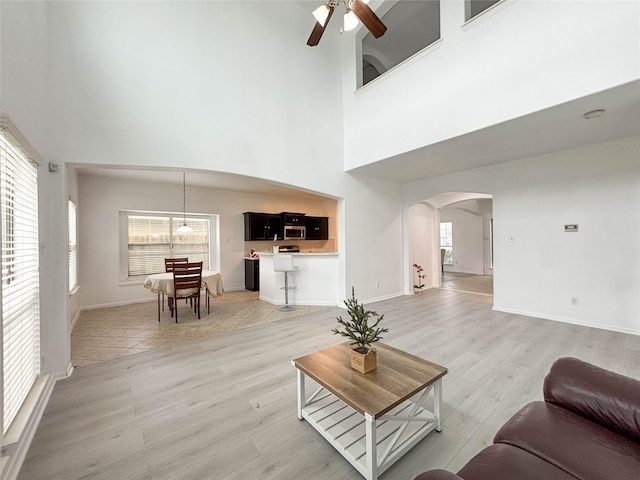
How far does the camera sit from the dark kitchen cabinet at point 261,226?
6.95 meters

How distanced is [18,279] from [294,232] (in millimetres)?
5863

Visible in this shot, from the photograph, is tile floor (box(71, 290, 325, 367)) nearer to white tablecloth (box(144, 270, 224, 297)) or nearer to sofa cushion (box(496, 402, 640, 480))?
white tablecloth (box(144, 270, 224, 297))

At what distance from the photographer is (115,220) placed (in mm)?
5516

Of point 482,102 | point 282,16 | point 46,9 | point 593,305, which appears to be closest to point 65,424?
point 46,9

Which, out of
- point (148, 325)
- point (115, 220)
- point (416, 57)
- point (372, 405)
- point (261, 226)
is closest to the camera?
point (372, 405)

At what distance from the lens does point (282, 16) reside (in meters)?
4.31

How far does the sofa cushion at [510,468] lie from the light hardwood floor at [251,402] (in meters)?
0.58

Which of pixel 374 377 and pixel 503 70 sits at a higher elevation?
pixel 503 70

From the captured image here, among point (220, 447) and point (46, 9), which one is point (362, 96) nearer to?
point (46, 9)

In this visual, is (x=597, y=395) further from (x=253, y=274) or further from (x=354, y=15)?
(x=253, y=274)

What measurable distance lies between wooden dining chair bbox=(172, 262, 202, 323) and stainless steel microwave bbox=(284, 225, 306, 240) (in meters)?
3.19

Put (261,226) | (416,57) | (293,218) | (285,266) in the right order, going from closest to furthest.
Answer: (416,57) < (285,266) < (261,226) < (293,218)

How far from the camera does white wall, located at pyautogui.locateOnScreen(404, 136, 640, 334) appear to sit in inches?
141

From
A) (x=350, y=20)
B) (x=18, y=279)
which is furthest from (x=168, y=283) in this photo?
(x=350, y=20)
